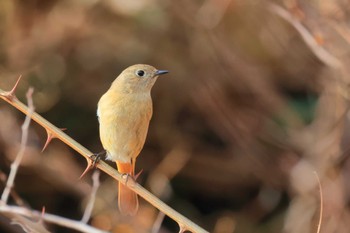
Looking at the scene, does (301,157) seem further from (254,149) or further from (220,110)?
(220,110)

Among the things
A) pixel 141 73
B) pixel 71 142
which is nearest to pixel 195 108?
pixel 141 73

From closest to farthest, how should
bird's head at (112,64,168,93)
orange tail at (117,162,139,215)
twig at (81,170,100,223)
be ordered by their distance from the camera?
twig at (81,170,100,223)
orange tail at (117,162,139,215)
bird's head at (112,64,168,93)

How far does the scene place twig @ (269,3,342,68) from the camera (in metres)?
4.18

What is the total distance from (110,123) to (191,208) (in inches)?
117

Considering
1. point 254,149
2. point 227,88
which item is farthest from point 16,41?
point 254,149

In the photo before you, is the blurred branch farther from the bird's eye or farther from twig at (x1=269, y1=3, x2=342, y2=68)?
twig at (x1=269, y1=3, x2=342, y2=68)

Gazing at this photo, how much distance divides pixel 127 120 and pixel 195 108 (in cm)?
290

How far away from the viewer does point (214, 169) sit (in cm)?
675

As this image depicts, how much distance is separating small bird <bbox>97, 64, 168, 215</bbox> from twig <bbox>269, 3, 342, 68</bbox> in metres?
0.86

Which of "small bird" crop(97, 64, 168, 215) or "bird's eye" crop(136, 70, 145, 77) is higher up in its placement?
"bird's eye" crop(136, 70, 145, 77)

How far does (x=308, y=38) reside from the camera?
4.20m

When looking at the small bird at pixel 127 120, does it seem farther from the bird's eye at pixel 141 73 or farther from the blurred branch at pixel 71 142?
the blurred branch at pixel 71 142

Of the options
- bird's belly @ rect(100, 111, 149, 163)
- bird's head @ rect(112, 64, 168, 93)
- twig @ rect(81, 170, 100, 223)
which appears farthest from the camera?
bird's head @ rect(112, 64, 168, 93)

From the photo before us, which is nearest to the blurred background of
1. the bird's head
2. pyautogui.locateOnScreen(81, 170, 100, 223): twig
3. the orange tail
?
the orange tail
